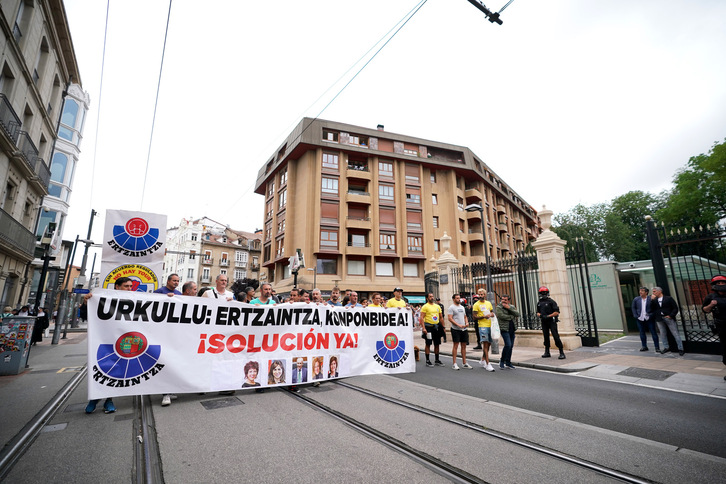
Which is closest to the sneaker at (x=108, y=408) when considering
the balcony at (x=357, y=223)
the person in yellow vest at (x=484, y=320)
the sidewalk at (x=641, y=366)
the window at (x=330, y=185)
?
the person in yellow vest at (x=484, y=320)

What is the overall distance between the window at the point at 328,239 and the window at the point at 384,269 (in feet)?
16.9

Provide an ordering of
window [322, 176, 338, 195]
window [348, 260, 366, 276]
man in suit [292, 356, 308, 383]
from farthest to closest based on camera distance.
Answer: window [322, 176, 338, 195], window [348, 260, 366, 276], man in suit [292, 356, 308, 383]

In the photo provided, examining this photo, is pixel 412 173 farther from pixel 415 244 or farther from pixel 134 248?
pixel 134 248

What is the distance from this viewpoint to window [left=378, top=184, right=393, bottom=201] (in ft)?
129

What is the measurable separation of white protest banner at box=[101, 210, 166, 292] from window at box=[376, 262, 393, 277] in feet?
97.8

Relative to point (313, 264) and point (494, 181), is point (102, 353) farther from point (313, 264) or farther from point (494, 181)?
point (494, 181)

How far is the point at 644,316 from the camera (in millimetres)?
10367

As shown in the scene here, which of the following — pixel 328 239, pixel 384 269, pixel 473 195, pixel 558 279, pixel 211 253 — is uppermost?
pixel 473 195

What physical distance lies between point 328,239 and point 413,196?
38.7ft

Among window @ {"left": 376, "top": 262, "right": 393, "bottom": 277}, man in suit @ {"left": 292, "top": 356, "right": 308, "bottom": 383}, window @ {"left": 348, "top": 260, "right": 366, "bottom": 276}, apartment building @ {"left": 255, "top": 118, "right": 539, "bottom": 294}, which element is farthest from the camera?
window @ {"left": 376, "top": 262, "right": 393, "bottom": 277}

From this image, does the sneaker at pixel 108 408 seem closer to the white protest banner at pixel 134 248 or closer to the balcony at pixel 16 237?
the white protest banner at pixel 134 248

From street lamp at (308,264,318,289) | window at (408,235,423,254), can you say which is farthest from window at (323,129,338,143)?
street lamp at (308,264,318,289)

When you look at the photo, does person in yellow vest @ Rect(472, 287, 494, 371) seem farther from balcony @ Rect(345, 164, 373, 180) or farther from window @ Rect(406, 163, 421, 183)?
window @ Rect(406, 163, 421, 183)

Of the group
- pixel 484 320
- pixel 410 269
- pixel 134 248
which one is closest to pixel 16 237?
pixel 134 248
